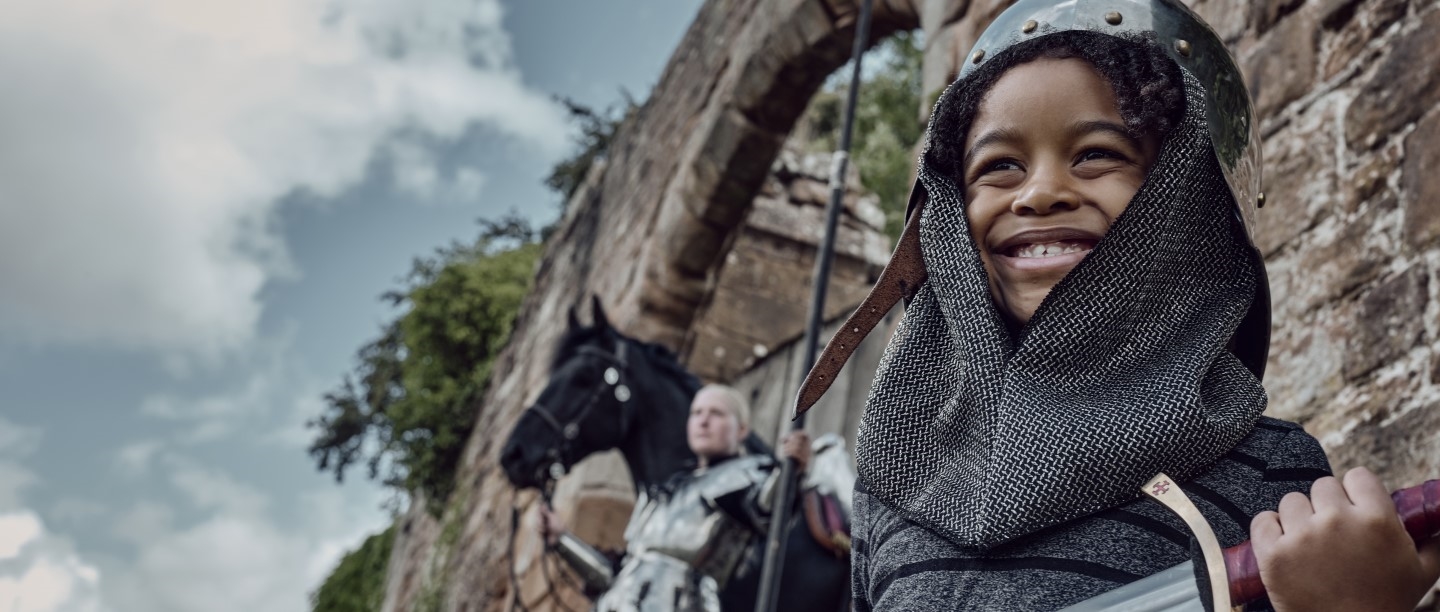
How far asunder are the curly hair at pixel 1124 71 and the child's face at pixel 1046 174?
0.01 meters

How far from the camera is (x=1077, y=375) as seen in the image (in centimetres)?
108

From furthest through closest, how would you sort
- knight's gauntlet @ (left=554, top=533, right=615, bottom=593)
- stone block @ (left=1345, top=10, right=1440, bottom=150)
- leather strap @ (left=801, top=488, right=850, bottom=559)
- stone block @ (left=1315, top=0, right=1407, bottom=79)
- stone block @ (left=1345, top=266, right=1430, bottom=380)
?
knight's gauntlet @ (left=554, top=533, right=615, bottom=593)
leather strap @ (left=801, top=488, right=850, bottom=559)
stone block @ (left=1315, top=0, right=1407, bottom=79)
stone block @ (left=1345, top=10, right=1440, bottom=150)
stone block @ (left=1345, top=266, right=1430, bottom=380)

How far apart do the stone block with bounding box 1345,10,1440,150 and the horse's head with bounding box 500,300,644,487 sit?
261cm

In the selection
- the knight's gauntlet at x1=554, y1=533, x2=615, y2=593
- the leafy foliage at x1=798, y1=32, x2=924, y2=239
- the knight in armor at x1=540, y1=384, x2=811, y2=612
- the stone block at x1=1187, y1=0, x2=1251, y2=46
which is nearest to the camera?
the stone block at x1=1187, y1=0, x2=1251, y2=46

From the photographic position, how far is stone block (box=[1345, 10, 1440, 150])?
1967 millimetres

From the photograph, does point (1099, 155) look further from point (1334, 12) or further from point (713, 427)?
point (713, 427)

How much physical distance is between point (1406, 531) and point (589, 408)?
3.60m

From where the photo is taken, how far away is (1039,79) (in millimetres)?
1186

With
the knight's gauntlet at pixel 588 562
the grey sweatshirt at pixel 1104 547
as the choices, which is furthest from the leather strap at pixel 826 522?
the grey sweatshirt at pixel 1104 547

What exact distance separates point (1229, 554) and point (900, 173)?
39.9 ft

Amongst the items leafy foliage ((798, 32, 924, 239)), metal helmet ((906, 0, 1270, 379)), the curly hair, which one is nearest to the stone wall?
metal helmet ((906, 0, 1270, 379))

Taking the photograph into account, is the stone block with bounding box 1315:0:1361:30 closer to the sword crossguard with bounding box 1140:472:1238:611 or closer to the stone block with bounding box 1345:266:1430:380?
the stone block with bounding box 1345:266:1430:380

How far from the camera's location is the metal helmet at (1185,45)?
3.91 ft

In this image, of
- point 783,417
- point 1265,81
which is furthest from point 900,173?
point 1265,81
